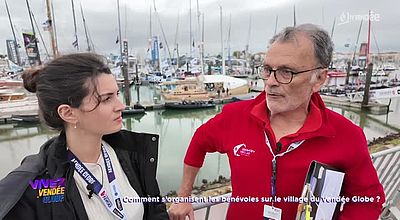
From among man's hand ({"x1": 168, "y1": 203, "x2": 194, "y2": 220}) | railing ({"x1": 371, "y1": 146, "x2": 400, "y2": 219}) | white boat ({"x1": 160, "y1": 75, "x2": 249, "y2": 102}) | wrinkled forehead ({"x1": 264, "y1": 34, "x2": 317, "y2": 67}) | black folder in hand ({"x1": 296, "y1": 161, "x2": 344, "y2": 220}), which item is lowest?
white boat ({"x1": 160, "y1": 75, "x2": 249, "y2": 102})

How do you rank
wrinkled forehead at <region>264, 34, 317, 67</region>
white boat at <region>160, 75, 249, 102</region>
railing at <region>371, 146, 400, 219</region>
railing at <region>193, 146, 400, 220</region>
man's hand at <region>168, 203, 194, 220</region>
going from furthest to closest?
white boat at <region>160, 75, 249, 102</region> < railing at <region>371, 146, 400, 219</region> < railing at <region>193, 146, 400, 220</region> < man's hand at <region>168, 203, 194, 220</region> < wrinkled forehead at <region>264, 34, 317, 67</region>

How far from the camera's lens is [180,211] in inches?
51.5

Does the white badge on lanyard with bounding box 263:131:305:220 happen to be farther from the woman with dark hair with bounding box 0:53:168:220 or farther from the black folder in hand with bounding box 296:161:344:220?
the woman with dark hair with bounding box 0:53:168:220

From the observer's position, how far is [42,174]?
92cm

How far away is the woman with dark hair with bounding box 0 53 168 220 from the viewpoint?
0.90 m

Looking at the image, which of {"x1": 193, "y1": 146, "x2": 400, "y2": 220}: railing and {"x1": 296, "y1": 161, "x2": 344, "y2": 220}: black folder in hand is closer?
{"x1": 296, "y1": 161, "x2": 344, "y2": 220}: black folder in hand

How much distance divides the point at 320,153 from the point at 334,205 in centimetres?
26

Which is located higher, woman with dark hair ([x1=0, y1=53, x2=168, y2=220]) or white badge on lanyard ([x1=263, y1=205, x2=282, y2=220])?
woman with dark hair ([x1=0, y1=53, x2=168, y2=220])

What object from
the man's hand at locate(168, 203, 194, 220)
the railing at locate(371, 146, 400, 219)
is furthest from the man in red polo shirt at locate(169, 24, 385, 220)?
the railing at locate(371, 146, 400, 219)

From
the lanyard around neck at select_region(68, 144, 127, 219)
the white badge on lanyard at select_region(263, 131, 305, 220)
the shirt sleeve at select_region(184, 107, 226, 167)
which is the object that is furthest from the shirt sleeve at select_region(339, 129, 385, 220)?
the lanyard around neck at select_region(68, 144, 127, 219)

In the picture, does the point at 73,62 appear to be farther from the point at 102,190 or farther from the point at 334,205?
the point at 334,205

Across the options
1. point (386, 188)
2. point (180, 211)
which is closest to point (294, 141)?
point (180, 211)

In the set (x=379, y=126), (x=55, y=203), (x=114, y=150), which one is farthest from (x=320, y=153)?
(x=379, y=126)

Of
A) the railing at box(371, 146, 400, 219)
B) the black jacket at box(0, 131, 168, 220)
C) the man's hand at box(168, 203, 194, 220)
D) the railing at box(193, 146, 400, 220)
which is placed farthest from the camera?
the railing at box(371, 146, 400, 219)
